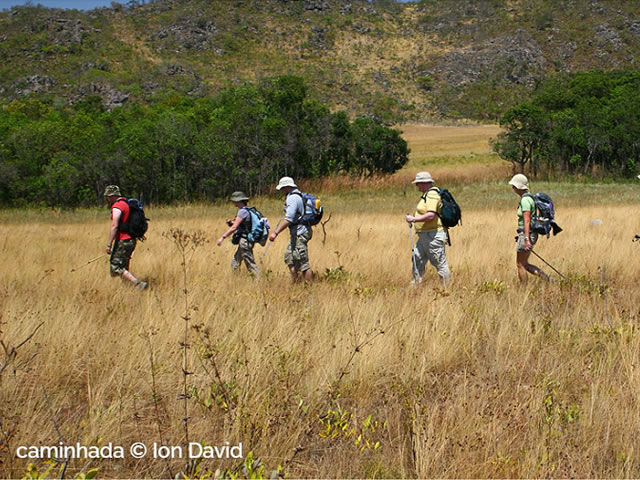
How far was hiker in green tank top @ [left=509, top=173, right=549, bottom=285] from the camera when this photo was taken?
688 centimetres

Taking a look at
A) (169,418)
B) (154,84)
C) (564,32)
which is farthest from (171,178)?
(564,32)

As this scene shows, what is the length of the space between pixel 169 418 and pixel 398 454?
152 cm

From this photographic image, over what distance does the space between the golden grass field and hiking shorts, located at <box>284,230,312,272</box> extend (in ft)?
1.52

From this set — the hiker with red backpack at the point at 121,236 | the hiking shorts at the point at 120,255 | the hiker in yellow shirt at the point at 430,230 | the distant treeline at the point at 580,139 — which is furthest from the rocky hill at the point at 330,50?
the hiker in yellow shirt at the point at 430,230

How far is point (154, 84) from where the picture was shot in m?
77.9

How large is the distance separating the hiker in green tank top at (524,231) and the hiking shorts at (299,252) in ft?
9.59

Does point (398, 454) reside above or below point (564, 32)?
below

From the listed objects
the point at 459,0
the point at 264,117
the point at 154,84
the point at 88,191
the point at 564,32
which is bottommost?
the point at 88,191

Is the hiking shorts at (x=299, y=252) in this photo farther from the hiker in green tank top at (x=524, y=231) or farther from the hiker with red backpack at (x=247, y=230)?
the hiker in green tank top at (x=524, y=231)

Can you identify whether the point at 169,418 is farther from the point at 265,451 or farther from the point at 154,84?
the point at 154,84

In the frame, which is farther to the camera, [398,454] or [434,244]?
[434,244]

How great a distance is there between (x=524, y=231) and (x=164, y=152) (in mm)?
23232

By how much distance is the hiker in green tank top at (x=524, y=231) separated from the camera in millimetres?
6875

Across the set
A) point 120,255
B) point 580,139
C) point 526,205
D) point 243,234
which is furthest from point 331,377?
point 580,139
